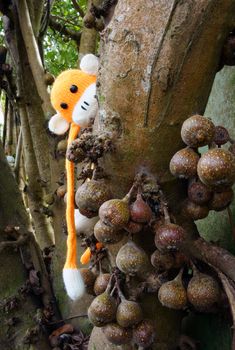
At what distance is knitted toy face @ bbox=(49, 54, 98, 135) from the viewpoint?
90 cm

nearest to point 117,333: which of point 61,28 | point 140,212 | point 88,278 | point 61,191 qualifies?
point 88,278

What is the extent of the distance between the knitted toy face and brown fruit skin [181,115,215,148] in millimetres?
281

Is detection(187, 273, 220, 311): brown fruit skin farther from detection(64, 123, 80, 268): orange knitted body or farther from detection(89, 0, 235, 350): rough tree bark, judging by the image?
detection(64, 123, 80, 268): orange knitted body

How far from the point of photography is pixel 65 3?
3.16 metres

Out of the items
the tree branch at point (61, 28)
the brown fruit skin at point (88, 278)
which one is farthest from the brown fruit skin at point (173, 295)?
the tree branch at point (61, 28)

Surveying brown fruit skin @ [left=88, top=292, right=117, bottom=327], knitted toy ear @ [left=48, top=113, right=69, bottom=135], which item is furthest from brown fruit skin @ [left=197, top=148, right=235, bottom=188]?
knitted toy ear @ [left=48, top=113, right=69, bottom=135]

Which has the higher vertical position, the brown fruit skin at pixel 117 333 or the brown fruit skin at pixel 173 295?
the brown fruit skin at pixel 173 295

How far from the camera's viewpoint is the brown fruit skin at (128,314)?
0.77m

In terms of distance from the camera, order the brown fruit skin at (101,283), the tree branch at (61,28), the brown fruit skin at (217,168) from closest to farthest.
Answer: the brown fruit skin at (217,168), the brown fruit skin at (101,283), the tree branch at (61,28)

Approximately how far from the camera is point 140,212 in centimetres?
69

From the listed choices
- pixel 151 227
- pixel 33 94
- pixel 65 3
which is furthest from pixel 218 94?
pixel 65 3

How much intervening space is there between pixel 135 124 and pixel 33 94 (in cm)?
109

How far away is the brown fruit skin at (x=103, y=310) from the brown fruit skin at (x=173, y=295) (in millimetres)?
100

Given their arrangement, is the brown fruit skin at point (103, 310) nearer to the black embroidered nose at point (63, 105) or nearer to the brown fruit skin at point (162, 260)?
the brown fruit skin at point (162, 260)
